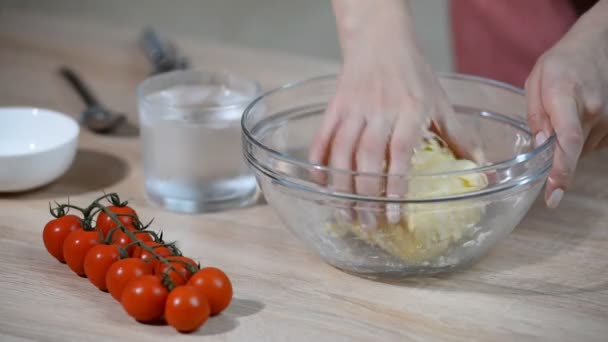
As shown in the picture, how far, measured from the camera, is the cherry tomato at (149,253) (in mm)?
1078

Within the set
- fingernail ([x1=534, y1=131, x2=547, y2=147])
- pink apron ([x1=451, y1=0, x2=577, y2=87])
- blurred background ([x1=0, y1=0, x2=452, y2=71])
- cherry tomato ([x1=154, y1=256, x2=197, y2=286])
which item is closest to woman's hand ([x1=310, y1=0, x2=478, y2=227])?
fingernail ([x1=534, y1=131, x2=547, y2=147])

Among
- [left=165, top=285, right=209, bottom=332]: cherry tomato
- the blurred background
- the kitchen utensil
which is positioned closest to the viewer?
[left=165, top=285, right=209, bottom=332]: cherry tomato

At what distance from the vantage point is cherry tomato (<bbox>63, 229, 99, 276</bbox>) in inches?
44.7

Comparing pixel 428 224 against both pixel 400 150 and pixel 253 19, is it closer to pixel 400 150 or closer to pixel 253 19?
pixel 400 150

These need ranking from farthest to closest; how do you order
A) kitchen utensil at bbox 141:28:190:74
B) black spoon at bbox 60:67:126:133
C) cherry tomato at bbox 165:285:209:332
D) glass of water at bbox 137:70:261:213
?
kitchen utensil at bbox 141:28:190:74 < black spoon at bbox 60:67:126:133 < glass of water at bbox 137:70:261:213 < cherry tomato at bbox 165:285:209:332

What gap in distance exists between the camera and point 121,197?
144 centimetres

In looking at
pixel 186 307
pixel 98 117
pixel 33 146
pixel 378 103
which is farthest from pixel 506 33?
pixel 186 307

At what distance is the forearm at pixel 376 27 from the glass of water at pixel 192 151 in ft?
0.77

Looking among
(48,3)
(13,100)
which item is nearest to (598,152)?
(13,100)

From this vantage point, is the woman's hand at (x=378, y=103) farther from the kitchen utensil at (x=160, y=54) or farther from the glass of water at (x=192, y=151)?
the kitchen utensil at (x=160, y=54)

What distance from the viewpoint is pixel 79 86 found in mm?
1855

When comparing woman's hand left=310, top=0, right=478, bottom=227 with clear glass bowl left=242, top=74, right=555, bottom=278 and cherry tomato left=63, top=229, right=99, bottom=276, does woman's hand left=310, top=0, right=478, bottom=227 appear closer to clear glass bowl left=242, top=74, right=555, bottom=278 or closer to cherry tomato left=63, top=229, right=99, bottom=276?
clear glass bowl left=242, top=74, right=555, bottom=278

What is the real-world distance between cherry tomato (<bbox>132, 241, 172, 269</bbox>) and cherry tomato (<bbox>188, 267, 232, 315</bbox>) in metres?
0.07

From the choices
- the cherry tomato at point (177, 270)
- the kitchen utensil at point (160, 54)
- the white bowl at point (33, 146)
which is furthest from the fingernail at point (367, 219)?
the kitchen utensil at point (160, 54)
